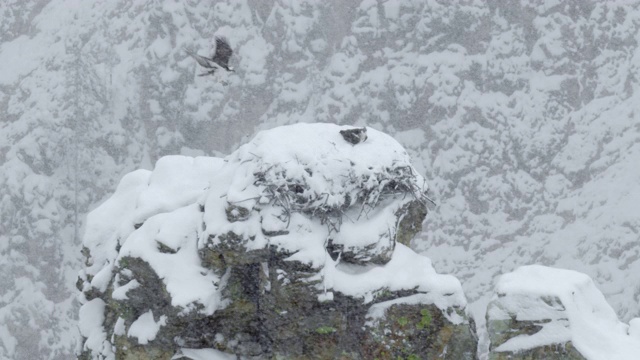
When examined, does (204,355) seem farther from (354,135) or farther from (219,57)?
(219,57)

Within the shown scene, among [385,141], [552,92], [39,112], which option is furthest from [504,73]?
[385,141]

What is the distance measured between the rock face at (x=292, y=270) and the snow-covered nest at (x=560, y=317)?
0.43m

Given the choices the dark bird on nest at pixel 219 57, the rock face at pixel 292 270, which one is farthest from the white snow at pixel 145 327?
the dark bird on nest at pixel 219 57

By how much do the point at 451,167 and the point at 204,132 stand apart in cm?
840

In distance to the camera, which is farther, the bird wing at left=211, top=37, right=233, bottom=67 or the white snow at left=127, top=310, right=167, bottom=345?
the bird wing at left=211, top=37, right=233, bottom=67

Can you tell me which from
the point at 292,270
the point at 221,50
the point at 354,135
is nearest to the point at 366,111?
the point at 221,50

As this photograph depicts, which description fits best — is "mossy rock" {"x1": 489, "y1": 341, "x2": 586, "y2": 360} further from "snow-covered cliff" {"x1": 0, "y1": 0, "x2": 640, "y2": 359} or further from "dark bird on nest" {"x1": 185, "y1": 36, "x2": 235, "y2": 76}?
"snow-covered cliff" {"x1": 0, "y1": 0, "x2": 640, "y2": 359}

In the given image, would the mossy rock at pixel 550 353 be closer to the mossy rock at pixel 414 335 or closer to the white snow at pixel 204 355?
the mossy rock at pixel 414 335

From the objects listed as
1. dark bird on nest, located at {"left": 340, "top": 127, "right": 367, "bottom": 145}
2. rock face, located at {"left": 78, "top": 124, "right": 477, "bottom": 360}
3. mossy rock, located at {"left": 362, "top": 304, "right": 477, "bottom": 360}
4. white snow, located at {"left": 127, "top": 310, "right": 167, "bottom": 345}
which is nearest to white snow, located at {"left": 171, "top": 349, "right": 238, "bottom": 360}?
rock face, located at {"left": 78, "top": 124, "right": 477, "bottom": 360}

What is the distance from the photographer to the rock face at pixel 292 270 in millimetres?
5832

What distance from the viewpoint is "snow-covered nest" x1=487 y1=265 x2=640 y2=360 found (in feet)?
18.8

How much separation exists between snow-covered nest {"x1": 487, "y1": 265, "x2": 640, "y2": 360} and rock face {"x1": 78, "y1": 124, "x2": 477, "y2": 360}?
16.9 inches

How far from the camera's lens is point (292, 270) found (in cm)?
579

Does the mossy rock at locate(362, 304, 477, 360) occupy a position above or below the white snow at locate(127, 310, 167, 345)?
above
